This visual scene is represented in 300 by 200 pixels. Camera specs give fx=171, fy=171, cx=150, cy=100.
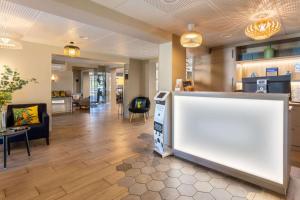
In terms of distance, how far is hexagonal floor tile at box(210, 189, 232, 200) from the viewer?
198cm

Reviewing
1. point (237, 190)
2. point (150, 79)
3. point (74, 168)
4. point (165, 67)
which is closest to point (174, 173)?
point (237, 190)

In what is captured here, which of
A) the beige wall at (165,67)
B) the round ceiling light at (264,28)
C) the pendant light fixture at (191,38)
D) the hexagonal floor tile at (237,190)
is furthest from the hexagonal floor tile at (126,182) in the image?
the round ceiling light at (264,28)

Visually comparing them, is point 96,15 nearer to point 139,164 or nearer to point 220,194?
point 139,164

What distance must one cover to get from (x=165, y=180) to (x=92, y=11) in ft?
8.29

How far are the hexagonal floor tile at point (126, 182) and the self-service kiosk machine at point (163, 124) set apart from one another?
36.6 inches

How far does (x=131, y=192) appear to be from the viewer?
208 cm

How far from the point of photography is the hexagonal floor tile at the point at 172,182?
7.34ft

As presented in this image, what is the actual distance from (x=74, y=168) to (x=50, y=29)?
2807mm

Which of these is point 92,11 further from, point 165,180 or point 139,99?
point 139,99

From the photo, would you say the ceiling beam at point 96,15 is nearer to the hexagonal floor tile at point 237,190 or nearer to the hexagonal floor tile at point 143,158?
the hexagonal floor tile at point 143,158

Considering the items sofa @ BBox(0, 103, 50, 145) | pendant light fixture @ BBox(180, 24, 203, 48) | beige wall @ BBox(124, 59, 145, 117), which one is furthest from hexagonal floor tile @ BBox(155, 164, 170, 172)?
beige wall @ BBox(124, 59, 145, 117)

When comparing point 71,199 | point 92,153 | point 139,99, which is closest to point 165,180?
point 71,199

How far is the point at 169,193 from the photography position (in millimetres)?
2064

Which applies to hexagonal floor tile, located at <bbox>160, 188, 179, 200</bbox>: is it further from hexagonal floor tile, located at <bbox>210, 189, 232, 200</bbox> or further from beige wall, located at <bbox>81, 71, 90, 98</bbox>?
beige wall, located at <bbox>81, 71, 90, 98</bbox>
